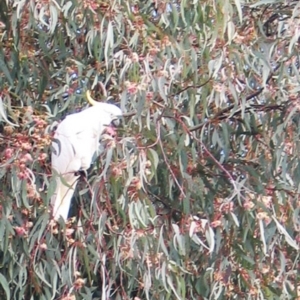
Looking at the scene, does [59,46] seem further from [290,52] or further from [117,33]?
[290,52]

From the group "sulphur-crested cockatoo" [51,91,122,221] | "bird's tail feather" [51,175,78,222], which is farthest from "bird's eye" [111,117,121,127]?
"bird's tail feather" [51,175,78,222]

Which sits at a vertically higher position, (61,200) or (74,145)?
(74,145)

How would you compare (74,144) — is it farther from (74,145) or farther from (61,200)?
(61,200)

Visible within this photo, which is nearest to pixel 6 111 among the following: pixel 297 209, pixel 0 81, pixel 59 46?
pixel 0 81

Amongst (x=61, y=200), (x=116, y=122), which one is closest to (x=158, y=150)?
(x=116, y=122)

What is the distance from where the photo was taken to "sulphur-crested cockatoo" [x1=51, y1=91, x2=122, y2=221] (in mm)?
1538

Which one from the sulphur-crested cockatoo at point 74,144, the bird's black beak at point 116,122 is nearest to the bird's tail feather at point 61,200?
the sulphur-crested cockatoo at point 74,144

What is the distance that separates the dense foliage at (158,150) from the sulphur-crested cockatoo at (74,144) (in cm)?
3

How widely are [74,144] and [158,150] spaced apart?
0.20 m

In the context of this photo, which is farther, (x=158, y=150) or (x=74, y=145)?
(x=158, y=150)

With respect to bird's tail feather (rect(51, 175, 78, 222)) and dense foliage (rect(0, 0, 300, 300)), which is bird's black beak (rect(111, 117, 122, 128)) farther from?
bird's tail feather (rect(51, 175, 78, 222))

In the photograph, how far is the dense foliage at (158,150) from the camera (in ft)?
5.11

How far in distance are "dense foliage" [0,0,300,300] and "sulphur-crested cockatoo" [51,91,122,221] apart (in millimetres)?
28

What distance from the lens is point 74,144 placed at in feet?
5.09
